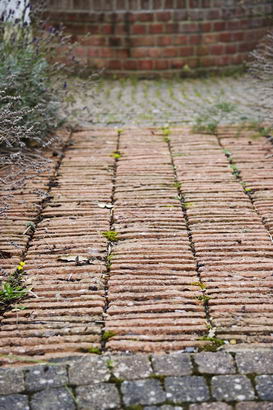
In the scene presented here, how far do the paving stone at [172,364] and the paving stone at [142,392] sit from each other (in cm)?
8

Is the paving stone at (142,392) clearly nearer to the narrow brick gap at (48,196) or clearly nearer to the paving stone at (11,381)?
the paving stone at (11,381)

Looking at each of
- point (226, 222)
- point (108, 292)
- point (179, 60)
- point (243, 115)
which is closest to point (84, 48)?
point (179, 60)

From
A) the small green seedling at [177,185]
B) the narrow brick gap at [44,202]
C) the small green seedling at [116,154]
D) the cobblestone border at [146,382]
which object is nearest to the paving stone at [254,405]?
the cobblestone border at [146,382]

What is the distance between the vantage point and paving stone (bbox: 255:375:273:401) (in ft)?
7.75

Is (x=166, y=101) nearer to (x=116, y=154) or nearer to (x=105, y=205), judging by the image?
(x=116, y=154)

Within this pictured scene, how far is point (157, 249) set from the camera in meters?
3.60

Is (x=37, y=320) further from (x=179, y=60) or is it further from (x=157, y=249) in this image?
(x=179, y=60)

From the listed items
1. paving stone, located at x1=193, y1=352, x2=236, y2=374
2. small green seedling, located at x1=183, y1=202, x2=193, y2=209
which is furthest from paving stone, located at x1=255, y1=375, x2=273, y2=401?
small green seedling, located at x1=183, y1=202, x2=193, y2=209

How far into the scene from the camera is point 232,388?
2.41m

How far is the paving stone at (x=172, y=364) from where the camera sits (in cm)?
250

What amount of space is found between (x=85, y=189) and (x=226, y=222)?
1167mm

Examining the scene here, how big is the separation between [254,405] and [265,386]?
12 cm

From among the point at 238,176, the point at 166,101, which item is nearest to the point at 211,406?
the point at 238,176

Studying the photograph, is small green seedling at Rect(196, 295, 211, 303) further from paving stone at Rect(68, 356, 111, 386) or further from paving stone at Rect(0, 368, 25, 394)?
paving stone at Rect(0, 368, 25, 394)
